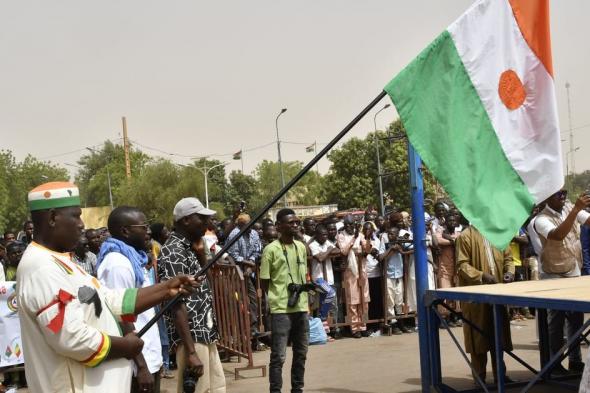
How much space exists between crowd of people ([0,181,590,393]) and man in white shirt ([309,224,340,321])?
0.02 m

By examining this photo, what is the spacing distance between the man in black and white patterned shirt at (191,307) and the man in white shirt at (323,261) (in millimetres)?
6259

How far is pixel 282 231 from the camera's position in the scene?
7207 mm

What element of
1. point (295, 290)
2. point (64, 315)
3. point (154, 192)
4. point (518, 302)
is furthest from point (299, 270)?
point (154, 192)

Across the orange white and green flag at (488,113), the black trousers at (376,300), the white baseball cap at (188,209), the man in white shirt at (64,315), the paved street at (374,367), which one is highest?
the orange white and green flag at (488,113)

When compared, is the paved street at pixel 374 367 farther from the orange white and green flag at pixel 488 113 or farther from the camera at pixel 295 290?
the orange white and green flag at pixel 488 113

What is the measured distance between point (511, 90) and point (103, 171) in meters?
95.9

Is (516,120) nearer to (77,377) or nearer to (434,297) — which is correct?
(434,297)

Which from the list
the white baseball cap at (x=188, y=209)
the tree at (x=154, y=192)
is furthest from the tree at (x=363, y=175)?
the white baseball cap at (x=188, y=209)

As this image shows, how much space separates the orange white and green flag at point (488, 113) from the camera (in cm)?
489

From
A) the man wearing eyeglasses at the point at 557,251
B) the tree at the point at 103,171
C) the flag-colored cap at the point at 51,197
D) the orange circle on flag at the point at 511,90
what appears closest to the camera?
the flag-colored cap at the point at 51,197

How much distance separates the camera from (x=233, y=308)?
9.12 meters

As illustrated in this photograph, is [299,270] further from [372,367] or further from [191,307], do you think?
[372,367]

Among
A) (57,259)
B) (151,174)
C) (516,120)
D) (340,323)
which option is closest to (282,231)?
(516,120)

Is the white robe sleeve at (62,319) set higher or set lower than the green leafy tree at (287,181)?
lower
